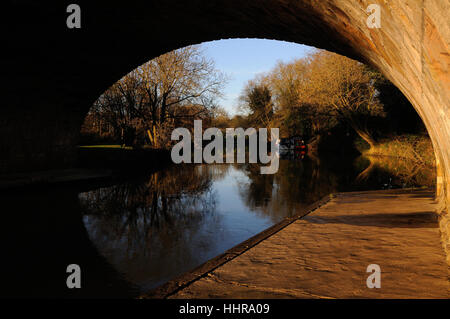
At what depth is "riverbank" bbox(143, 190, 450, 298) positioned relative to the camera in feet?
10.2

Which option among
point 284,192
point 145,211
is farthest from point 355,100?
point 145,211

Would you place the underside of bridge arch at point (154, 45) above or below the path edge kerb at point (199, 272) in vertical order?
above

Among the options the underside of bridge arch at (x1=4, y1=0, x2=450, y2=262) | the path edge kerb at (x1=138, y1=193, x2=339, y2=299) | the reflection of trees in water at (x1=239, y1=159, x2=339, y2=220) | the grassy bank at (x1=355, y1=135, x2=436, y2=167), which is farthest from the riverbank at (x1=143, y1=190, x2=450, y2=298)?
the grassy bank at (x1=355, y1=135, x2=436, y2=167)

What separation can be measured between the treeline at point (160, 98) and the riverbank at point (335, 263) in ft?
73.2

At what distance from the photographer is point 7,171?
13.6 m

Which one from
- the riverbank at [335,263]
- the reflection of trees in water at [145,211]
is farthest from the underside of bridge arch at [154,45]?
the reflection of trees in water at [145,211]

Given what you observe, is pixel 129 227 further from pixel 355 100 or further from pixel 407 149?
pixel 355 100

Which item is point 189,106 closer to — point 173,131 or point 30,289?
point 173,131

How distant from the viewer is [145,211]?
8.62 metres

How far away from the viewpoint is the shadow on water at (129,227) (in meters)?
4.24

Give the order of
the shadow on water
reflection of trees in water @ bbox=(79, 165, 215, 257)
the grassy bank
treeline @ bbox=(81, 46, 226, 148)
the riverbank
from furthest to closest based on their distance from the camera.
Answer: treeline @ bbox=(81, 46, 226, 148)
the grassy bank
reflection of trees in water @ bbox=(79, 165, 215, 257)
the shadow on water
the riverbank

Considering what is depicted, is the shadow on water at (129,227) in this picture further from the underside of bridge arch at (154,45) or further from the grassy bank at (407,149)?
the grassy bank at (407,149)

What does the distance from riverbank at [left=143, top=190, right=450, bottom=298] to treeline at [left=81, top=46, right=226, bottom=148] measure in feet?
73.2

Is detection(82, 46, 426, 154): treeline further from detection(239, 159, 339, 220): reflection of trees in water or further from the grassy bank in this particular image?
detection(239, 159, 339, 220): reflection of trees in water
